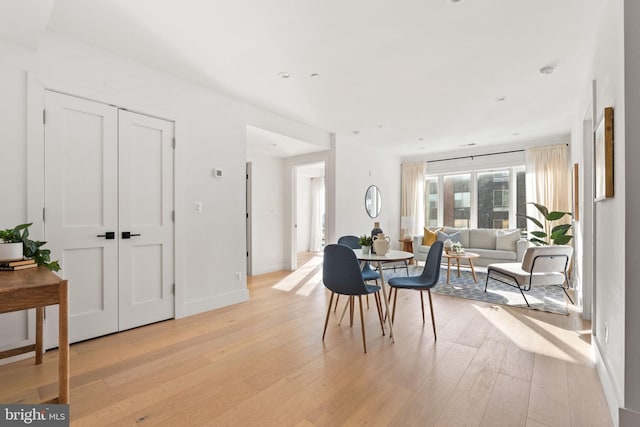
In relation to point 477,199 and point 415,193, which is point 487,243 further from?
point 415,193

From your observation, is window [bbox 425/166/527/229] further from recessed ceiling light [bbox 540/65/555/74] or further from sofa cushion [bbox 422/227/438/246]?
recessed ceiling light [bbox 540/65/555/74]

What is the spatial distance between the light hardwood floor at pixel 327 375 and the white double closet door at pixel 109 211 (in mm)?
314

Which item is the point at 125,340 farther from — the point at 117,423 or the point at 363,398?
the point at 363,398

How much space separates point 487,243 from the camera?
20.1 feet

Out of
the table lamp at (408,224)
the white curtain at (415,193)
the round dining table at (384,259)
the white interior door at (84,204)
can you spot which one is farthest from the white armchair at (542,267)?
the white interior door at (84,204)

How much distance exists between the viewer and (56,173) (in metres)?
2.53

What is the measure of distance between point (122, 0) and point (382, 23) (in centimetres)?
187

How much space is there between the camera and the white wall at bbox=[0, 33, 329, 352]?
233 centimetres

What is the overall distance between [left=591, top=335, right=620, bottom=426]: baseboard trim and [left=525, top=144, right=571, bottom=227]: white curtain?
172 inches

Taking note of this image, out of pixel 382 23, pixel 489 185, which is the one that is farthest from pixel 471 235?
pixel 382 23

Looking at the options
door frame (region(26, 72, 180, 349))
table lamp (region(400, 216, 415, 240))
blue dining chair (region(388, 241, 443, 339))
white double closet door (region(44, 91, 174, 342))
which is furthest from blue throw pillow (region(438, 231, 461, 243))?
door frame (region(26, 72, 180, 349))

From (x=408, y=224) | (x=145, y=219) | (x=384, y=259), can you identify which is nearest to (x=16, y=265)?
(x=145, y=219)

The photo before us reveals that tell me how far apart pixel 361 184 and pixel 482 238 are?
2.70m

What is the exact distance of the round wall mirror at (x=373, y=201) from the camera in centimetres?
638
